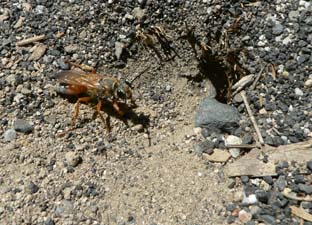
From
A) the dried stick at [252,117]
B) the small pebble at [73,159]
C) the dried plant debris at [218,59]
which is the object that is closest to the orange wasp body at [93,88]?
the small pebble at [73,159]

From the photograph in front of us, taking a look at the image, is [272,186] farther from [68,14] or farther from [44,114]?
[68,14]

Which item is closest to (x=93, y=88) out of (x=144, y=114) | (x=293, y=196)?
(x=144, y=114)

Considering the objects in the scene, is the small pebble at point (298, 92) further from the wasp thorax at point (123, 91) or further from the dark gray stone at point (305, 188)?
the wasp thorax at point (123, 91)

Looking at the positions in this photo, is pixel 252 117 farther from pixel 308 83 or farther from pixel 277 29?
pixel 277 29

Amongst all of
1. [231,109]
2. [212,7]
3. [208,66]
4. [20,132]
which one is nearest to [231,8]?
[212,7]

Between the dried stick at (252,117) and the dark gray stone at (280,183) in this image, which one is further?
the dried stick at (252,117)

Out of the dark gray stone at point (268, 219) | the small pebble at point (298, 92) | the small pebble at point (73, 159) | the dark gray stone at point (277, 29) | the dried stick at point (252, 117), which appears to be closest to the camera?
the dark gray stone at point (268, 219)

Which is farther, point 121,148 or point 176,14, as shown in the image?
point 176,14
